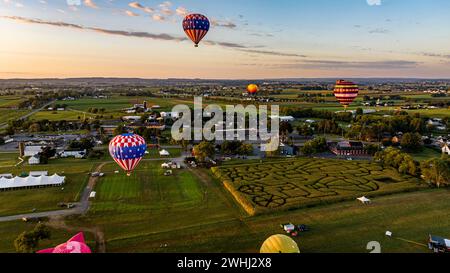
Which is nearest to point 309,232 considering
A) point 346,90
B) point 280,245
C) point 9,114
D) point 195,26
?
point 280,245

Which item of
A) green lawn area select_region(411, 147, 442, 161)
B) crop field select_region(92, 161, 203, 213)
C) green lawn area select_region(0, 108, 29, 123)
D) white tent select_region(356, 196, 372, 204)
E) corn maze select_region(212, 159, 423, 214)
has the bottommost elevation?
crop field select_region(92, 161, 203, 213)

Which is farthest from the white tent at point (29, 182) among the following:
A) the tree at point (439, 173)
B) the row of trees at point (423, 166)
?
the tree at point (439, 173)

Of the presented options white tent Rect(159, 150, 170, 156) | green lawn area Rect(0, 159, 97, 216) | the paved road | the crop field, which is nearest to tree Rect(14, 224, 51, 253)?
the paved road

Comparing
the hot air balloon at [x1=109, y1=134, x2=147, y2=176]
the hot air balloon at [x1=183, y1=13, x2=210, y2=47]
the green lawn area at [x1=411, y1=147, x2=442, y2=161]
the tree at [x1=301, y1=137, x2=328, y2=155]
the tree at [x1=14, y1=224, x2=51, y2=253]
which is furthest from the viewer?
the green lawn area at [x1=411, y1=147, x2=442, y2=161]

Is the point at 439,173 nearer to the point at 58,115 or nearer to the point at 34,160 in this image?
the point at 34,160

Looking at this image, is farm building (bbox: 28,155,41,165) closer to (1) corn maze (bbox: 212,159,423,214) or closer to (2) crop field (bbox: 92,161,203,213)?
(2) crop field (bbox: 92,161,203,213)

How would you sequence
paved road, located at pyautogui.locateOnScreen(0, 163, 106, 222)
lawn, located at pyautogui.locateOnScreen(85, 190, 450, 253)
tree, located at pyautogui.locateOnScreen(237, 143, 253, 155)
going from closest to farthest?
lawn, located at pyautogui.locateOnScreen(85, 190, 450, 253), paved road, located at pyautogui.locateOnScreen(0, 163, 106, 222), tree, located at pyautogui.locateOnScreen(237, 143, 253, 155)

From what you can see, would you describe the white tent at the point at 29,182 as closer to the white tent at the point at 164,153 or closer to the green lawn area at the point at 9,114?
the white tent at the point at 164,153
